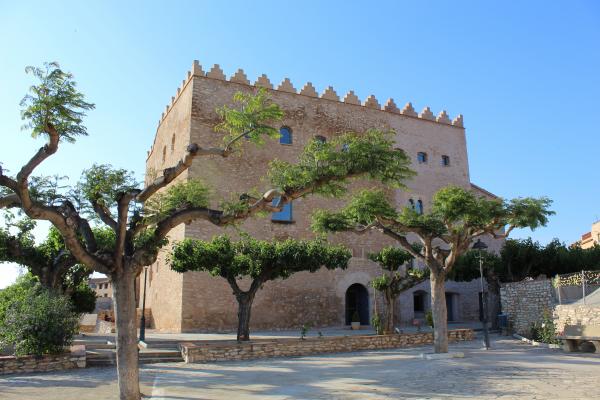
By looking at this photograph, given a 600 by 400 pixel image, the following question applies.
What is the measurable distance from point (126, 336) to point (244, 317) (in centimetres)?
852

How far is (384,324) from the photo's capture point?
1791cm

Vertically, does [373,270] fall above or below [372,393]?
above

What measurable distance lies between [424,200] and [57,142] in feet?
77.2

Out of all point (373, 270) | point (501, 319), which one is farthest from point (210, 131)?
point (501, 319)

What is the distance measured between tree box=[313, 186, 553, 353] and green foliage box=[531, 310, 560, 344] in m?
4.35

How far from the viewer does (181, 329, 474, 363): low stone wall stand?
1298 cm

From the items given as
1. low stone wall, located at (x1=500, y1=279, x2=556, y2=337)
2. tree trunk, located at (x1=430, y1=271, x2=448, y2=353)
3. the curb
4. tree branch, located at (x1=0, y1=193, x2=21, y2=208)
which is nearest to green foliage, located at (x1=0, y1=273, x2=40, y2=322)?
tree branch, located at (x1=0, y1=193, x2=21, y2=208)

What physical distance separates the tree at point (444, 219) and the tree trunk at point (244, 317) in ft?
14.9

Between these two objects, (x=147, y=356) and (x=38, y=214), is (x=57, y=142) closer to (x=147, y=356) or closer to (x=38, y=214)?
(x=38, y=214)

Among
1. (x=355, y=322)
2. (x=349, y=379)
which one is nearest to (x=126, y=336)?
(x=349, y=379)

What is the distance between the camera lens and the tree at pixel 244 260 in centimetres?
1534

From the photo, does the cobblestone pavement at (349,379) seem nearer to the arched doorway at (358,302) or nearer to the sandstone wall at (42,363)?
the sandstone wall at (42,363)

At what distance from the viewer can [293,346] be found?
14320 millimetres

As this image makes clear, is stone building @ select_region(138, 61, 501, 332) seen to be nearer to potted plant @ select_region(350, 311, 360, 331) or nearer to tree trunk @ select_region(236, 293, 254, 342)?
potted plant @ select_region(350, 311, 360, 331)
